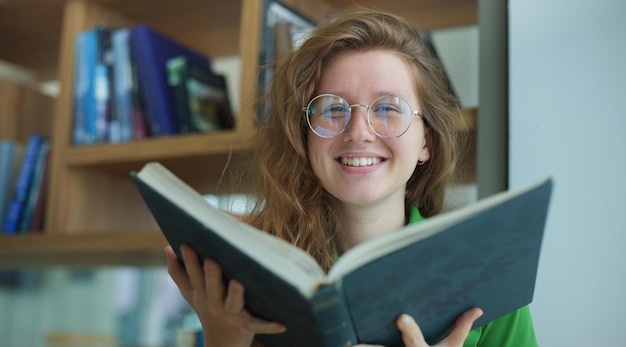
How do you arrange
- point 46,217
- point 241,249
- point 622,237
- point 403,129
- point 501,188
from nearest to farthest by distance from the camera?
point 241,249, point 403,129, point 622,237, point 501,188, point 46,217

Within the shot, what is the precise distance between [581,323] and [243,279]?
0.62 metres

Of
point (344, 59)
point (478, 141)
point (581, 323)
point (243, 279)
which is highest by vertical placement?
point (344, 59)

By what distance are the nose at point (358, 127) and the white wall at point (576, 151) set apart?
1.12ft

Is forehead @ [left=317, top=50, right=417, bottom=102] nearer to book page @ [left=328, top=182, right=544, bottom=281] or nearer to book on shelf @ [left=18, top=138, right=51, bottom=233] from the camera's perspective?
book page @ [left=328, top=182, right=544, bottom=281]

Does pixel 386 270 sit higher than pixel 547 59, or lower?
lower

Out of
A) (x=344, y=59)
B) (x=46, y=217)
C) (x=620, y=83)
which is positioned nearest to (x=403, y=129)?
(x=344, y=59)

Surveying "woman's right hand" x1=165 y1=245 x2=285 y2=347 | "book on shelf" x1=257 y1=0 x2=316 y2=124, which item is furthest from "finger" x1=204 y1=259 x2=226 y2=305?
"book on shelf" x1=257 y1=0 x2=316 y2=124

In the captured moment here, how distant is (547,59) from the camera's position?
3.76 ft

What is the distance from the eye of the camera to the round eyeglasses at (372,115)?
933 mm

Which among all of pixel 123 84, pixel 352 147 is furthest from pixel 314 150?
pixel 123 84

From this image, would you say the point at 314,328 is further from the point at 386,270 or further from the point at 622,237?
the point at 622,237

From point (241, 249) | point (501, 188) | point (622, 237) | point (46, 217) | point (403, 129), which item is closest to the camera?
point (241, 249)

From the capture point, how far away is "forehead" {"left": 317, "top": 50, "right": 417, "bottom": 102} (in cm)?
95

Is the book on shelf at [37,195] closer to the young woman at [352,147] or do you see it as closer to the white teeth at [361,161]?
the young woman at [352,147]
